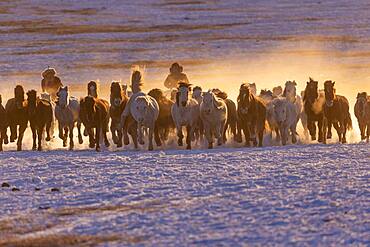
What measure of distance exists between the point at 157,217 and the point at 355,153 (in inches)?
232

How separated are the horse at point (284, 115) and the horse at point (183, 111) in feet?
5.69

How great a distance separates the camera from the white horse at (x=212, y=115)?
1927 centimetres

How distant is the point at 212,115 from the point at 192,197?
698 centimetres

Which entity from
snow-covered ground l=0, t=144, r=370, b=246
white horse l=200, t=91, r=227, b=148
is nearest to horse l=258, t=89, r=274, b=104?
white horse l=200, t=91, r=227, b=148

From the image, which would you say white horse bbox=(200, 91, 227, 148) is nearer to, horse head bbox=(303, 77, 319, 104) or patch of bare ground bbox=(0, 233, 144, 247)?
horse head bbox=(303, 77, 319, 104)

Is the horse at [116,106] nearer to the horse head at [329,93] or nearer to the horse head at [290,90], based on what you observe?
the horse head at [290,90]

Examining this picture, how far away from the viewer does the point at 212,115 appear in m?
19.4

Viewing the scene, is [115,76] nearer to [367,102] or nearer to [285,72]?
[285,72]

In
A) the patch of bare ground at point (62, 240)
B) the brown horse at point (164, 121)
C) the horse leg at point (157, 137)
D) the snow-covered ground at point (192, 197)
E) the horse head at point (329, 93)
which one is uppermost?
the horse head at point (329, 93)

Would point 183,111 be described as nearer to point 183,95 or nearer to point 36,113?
point 183,95

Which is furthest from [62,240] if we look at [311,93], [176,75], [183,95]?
[176,75]

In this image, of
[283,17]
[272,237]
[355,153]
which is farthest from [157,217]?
[283,17]

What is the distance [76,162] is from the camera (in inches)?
624

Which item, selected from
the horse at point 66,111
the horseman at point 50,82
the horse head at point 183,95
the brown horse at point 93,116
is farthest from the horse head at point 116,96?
the horseman at point 50,82
